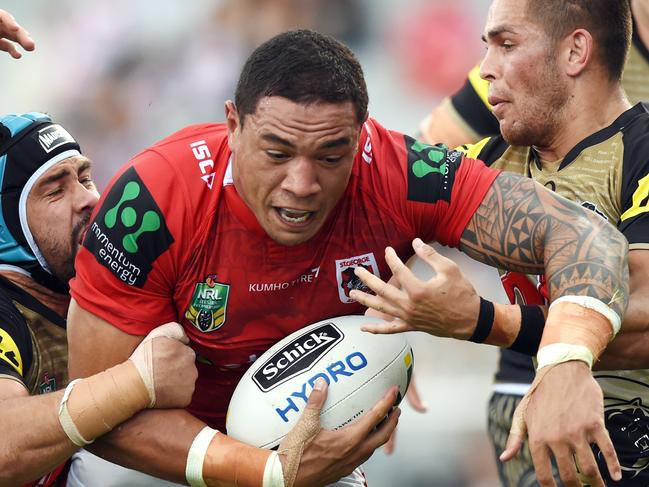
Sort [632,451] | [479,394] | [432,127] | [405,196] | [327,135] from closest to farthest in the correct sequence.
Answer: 1. [327,135]
2. [405,196]
3. [632,451]
4. [432,127]
5. [479,394]

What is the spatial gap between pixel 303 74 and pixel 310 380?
1000mm

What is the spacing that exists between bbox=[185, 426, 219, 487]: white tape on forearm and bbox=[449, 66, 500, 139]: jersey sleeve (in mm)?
2261

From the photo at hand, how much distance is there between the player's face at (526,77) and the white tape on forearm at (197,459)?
1.71 metres

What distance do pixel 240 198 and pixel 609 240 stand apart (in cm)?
123

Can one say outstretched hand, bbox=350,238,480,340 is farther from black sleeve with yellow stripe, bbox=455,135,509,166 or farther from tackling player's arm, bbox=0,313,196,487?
black sleeve with yellow stripe, bbox=455,135,509,166

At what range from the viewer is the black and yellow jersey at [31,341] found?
382 cm

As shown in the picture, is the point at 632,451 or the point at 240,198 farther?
the point at 632,451

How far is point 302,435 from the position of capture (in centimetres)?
342

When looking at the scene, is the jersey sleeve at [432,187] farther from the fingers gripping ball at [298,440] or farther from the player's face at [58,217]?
the player's face at [58,217]

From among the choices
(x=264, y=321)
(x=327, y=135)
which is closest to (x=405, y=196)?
(x=327, y=135)

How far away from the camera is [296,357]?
354 centimetres

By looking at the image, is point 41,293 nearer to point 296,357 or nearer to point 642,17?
point 296,357

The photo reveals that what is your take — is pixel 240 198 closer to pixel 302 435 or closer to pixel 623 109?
pixel 302 435

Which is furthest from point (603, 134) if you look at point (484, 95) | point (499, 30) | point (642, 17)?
point (642, 17)
